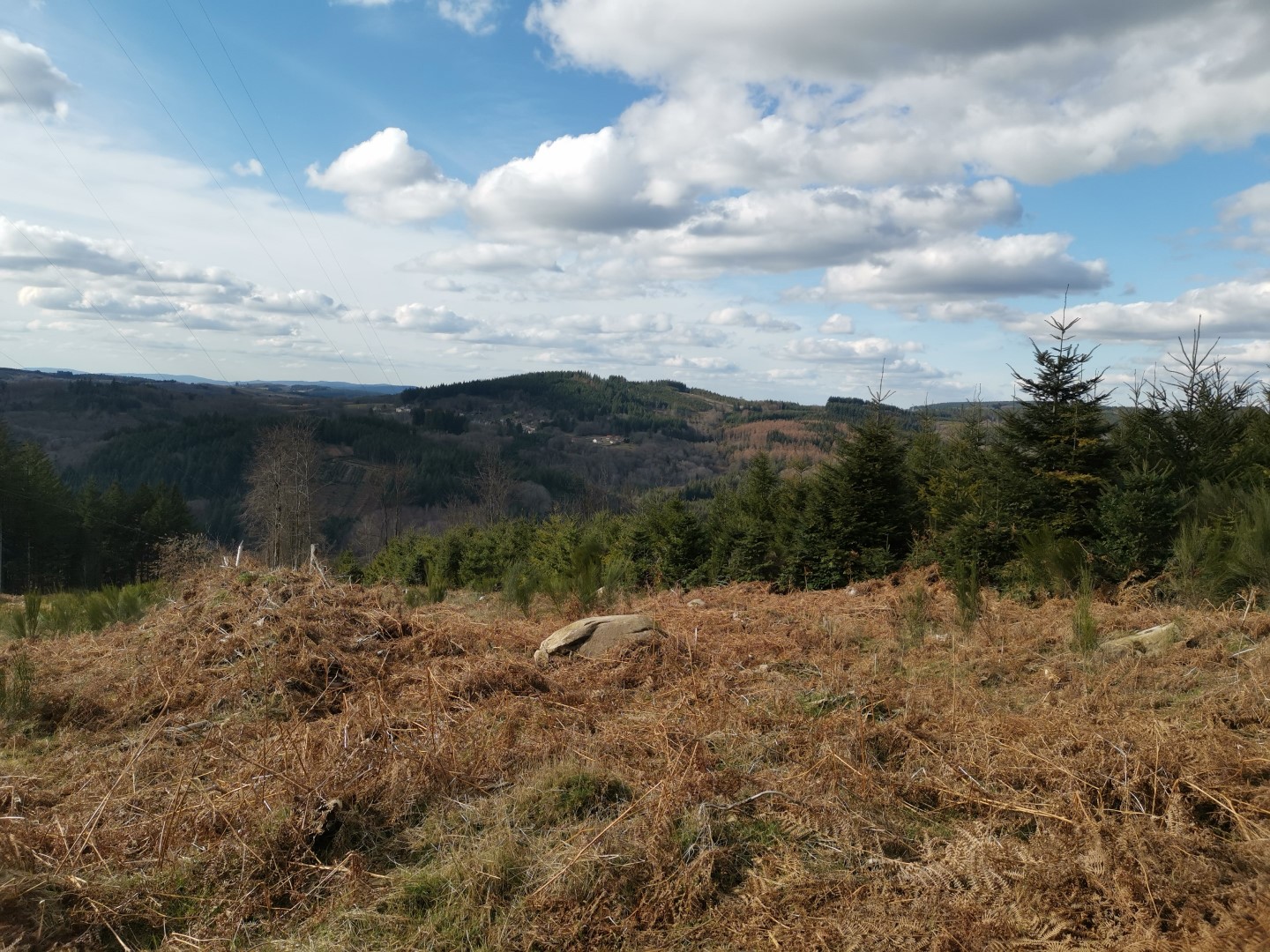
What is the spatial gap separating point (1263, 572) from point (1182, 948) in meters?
6.28

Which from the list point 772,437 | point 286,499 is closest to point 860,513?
point 286,499

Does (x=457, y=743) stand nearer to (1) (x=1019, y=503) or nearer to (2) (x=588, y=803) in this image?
(2) (x=588, y=803)

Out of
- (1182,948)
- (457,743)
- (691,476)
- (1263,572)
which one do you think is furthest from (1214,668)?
(691,476)

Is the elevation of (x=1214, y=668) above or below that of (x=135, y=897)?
above

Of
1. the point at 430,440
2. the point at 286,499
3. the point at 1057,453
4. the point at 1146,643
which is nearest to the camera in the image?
the point at 1146,643

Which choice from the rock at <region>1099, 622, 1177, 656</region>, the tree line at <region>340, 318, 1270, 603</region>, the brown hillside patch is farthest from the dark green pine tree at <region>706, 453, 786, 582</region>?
the brown hillside patch

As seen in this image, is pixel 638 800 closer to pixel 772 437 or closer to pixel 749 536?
pixel 749 536

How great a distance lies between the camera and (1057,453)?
10.7m

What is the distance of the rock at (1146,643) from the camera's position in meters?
6.21

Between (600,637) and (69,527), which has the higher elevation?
(600,637)

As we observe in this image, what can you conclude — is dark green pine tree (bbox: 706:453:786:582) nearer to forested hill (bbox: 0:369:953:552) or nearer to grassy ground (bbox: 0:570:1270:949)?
grassy ground (bbox: 0:570:1270:949)

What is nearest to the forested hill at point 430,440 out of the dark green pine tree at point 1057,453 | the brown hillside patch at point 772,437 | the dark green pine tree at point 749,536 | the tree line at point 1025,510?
the brown hillside patch at point 772,437

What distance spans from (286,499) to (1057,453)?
113 feet

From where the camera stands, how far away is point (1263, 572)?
724 centimetres
